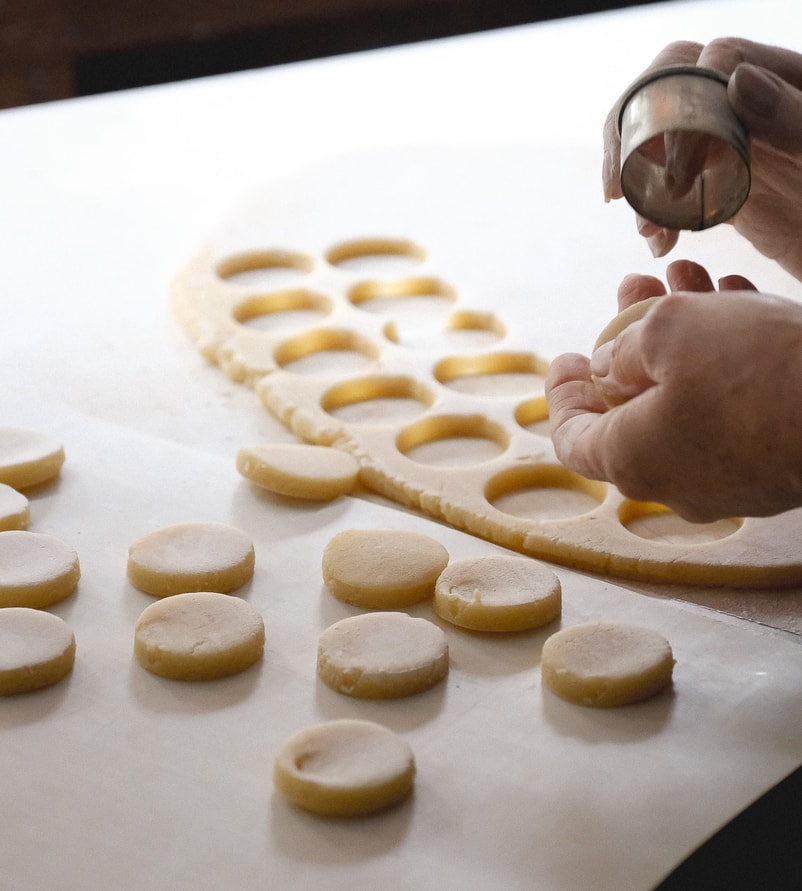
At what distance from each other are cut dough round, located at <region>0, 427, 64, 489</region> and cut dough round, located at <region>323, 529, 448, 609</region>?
0.46 metres

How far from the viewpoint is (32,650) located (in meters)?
1.28

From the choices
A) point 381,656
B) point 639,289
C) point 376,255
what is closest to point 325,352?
point 376,255

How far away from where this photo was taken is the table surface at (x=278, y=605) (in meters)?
1.07

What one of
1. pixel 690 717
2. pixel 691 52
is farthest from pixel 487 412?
pixel 690 717

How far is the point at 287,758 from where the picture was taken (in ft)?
3.70

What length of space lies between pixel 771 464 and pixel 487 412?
2.44 feet

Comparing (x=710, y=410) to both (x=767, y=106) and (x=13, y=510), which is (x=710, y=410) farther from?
(x=13, y=510)

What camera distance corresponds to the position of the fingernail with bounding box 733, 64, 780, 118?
128 centimetres

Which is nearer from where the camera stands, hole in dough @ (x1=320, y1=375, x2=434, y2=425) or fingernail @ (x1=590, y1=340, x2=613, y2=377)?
fingernail @ (x1=590, y1=340, x2=613, y2=377)

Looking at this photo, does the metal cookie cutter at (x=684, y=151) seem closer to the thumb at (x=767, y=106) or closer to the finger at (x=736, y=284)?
the thumb at (x=767, y=106)

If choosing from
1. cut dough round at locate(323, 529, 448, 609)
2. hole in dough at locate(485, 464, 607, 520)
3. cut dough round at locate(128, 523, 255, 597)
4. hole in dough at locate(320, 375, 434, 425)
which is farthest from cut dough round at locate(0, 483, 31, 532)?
hole in dough at locate(485, 464, 607, 520)

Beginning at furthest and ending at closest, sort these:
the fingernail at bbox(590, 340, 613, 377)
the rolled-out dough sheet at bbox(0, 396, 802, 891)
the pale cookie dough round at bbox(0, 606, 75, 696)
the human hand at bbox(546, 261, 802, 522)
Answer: the fingernail at bbox(590, 340, 613, 377)
the pale cookie dough round at bbox(0, 606, 75, 696)
the human hand at bbox(546, 261, 802, 522)
the rolled-out dough sheet at bbox(0, 396, 802, 891)

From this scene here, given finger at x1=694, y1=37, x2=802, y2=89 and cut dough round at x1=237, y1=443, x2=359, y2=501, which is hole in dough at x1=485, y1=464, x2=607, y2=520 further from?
finger at x1=694, y1=37, x2=802, y2=89

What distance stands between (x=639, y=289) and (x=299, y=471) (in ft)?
1.77
